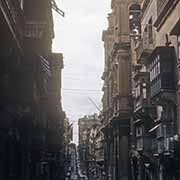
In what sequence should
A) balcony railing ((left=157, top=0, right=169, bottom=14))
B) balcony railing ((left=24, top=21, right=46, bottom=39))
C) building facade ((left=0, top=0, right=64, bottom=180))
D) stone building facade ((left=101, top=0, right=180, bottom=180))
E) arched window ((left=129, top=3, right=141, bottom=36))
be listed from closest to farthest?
building facade ((left=0, top=0, right=64, bottom=180))
balcony railing ((left=24, top=21, right=46, bottom=39))
stone building facade ((left=101, top=0, right=180, bottom=180))
balcony railing ((left=157, top=0, right=169, bottom=14))
arched window ((left=129, top=3, right=141, bottom=36))

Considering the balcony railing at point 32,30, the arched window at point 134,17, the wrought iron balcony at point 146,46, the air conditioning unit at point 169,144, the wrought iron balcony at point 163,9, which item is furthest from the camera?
the arched window at point 134,17

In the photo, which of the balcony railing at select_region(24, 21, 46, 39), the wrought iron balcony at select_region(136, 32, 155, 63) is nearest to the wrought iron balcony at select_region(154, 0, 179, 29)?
the wrought iron balcony at select_region(136, 32, 155, 63)

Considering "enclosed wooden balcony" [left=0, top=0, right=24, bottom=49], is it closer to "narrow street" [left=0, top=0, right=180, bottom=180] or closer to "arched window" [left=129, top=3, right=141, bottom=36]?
"narrow street" [left=0, top=0, right=180, bottom=180]

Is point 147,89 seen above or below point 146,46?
below

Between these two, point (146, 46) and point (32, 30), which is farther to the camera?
point (146, 46)

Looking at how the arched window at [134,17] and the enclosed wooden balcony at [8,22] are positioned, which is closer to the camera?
the enclosed wooden balcony at [8,22]

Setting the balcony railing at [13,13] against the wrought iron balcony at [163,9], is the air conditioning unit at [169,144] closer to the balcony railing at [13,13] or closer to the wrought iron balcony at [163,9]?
the wrought iron balcony at [163,9]

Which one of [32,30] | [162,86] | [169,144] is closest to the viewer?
[32,30]

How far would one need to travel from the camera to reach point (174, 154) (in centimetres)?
2545

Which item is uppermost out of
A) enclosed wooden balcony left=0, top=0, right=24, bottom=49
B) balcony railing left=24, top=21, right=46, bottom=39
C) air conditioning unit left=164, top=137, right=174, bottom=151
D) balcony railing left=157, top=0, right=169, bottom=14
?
balcony railing left=157, top=0, right=169, bottom=14

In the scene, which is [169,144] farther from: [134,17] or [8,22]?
[134,17]

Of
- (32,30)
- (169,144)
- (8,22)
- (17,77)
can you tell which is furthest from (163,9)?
(8,22)

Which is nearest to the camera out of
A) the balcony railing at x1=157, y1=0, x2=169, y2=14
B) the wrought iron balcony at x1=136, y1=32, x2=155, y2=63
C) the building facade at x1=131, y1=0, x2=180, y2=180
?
the building facade at x1=131, y1=0, x2=180, y2=180

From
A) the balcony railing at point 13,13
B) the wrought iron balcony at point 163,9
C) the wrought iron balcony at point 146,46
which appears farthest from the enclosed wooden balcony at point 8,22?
the wrought iron balcony at point 146,46
